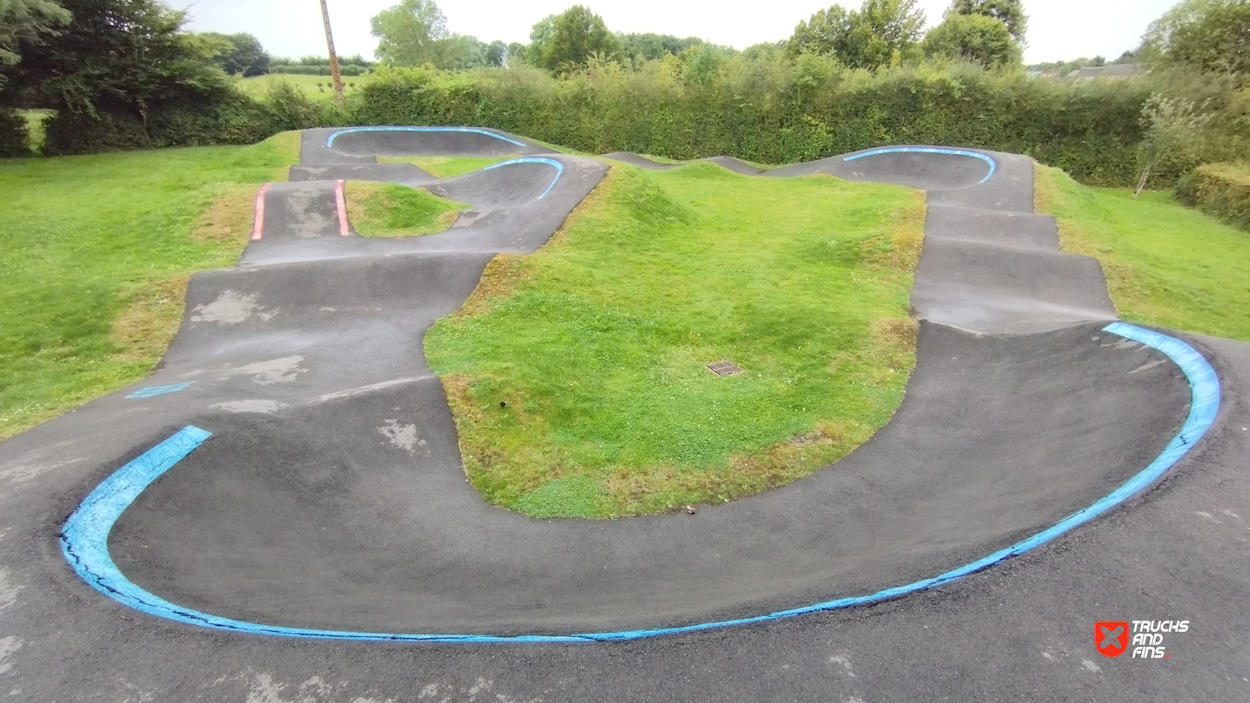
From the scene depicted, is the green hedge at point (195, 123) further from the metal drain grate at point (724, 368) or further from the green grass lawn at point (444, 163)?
the metal drain grate at point (724, 368)

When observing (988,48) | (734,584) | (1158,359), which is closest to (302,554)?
(734,584)

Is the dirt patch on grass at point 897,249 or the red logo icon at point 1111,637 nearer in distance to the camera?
the red logo icon at point 1111,637

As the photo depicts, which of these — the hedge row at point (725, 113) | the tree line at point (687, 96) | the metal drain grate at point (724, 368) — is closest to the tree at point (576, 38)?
the hedge row at point (725, 113)

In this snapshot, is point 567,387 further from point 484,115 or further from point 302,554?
point 484,115

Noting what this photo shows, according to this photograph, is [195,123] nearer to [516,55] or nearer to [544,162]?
[544,162]

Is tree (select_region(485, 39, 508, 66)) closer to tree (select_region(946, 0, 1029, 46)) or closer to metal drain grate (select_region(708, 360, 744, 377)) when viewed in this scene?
tree (select_region(946, 0, 1029, 46))

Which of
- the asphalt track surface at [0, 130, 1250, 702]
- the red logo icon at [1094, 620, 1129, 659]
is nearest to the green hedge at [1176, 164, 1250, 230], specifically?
the asphalt track surface at [0, 130, 1250, 702]
